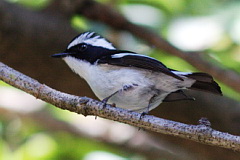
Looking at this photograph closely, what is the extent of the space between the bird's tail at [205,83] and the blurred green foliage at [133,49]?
3.94 ft

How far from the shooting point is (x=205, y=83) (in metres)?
3.31

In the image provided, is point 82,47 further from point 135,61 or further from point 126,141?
point 126,141

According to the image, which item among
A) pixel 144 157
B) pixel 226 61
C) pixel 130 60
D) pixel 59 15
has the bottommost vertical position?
pixel 144 157

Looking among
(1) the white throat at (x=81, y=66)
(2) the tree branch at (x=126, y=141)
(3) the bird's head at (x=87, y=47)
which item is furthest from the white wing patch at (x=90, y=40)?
(2) the tree branch at (x=126, y=141)

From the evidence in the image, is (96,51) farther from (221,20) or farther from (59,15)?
(221,20)

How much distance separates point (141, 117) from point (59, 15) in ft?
7.46

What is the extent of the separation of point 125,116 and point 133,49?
2.13m

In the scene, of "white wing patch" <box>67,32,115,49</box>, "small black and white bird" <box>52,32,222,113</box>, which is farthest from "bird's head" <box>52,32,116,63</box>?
"small black and white bird" <box>52,32,222,113</box>

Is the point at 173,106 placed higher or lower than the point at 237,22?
lower

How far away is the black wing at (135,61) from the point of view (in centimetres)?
312

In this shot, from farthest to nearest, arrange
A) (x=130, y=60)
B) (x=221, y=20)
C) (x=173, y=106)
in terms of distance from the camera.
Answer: (x=221, y=20), (x=173, y=106), (x=130, y=60)

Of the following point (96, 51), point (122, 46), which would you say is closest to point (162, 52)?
point (122, 46)

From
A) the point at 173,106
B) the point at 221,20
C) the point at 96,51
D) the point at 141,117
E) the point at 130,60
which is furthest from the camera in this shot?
the point at 221,20

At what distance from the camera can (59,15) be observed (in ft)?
15.4
